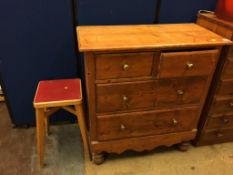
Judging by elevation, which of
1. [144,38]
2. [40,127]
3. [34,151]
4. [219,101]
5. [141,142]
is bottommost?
[34,151]

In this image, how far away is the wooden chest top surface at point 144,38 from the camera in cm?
106

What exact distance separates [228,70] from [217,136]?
577mm

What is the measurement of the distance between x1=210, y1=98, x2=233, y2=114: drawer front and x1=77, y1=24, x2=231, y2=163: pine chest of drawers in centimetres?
13

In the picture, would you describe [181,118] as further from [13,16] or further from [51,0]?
[13,16]

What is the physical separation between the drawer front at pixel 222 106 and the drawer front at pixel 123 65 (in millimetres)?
618

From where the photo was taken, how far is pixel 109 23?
4.77ft

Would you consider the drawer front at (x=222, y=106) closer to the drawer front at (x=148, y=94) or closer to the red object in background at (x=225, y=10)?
the drawer front at (x=148, y=94)

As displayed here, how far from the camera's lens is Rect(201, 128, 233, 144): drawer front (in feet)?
5.16

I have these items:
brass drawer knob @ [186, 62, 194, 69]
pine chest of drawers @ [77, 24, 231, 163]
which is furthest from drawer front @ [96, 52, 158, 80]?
brass drawer knob @ [186, 62, 194, 69]

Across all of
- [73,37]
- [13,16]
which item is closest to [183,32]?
[73,37]

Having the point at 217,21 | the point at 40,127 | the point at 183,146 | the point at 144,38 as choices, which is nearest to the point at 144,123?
the point at 183,146

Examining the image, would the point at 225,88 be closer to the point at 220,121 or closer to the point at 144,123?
the point at 220,121

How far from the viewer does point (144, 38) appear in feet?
3.82

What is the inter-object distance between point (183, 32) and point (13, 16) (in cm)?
109
